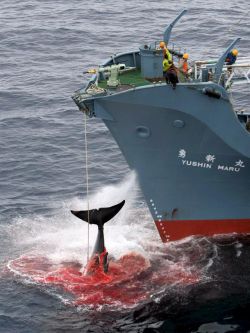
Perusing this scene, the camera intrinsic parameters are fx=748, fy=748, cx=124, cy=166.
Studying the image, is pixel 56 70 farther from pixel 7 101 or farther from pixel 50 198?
pixel 50 198

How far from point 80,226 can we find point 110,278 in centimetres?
619

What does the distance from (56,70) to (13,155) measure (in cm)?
1628

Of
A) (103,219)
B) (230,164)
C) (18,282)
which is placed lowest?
(18,282)

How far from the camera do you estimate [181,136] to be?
36.3 metres

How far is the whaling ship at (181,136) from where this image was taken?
3528 cm

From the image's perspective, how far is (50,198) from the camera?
45.3m

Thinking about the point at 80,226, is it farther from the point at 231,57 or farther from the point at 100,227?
the point at 231,57

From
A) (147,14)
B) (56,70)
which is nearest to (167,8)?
(147,14)

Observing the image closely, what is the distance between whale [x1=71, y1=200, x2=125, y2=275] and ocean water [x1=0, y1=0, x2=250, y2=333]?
2.53 feet

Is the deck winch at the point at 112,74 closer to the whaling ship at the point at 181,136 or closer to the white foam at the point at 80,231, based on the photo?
the whaling ship at the point at 181,136

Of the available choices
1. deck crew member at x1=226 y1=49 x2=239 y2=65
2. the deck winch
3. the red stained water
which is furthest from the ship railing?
the red stained water

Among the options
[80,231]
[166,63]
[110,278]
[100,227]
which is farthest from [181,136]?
[80,231]

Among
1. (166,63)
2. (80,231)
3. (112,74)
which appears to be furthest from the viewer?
(80,231)

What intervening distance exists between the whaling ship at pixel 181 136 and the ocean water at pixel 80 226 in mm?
1913
